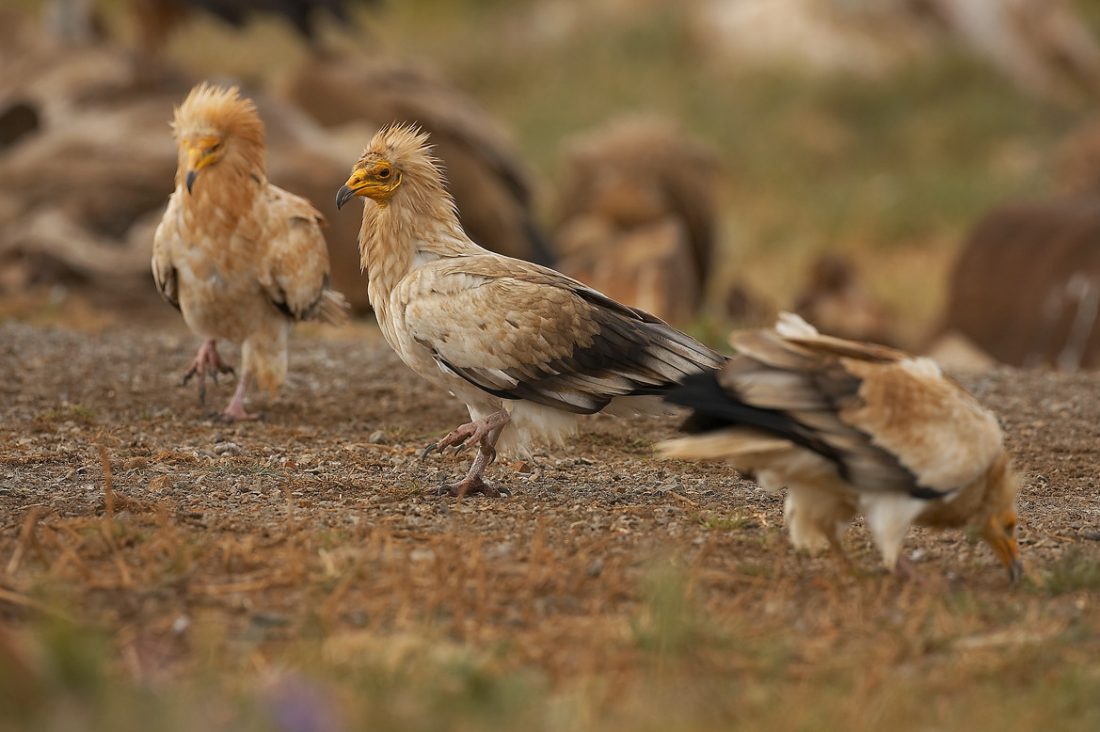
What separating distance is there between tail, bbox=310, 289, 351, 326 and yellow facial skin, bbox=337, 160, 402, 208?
1.62m

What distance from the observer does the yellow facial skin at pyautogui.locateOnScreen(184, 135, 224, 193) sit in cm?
771

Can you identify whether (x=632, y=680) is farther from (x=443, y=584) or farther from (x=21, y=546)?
(x=21, y=546)

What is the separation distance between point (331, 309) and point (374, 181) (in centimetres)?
179

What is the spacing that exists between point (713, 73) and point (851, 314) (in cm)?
1465

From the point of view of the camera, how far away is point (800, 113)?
87.0 ft

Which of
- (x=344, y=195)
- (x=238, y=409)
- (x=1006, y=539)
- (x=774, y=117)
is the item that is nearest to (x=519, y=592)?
(x=1006, y=539)

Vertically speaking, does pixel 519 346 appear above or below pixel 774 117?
above

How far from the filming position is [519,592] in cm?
486

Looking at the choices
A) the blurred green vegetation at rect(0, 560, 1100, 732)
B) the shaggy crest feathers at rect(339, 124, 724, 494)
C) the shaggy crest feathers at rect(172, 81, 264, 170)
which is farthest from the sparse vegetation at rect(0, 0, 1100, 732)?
the shaggy crest feathers at rect(172, 81, 264, 170)

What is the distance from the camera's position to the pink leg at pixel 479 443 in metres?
6.30

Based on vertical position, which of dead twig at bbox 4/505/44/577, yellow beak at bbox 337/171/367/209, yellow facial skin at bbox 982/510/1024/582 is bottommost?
dead twig at bbox 4/505/44/577

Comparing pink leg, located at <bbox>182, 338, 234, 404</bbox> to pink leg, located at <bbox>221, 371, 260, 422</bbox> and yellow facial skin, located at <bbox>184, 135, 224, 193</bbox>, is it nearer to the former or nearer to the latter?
Answer: pink leg, located at <bbox>221, 371, 260, 422</bbox>

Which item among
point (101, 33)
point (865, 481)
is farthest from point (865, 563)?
point (101, 33)

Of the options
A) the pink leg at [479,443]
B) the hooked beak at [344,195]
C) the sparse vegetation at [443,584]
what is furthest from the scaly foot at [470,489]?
the hooked beak at [344,195]
